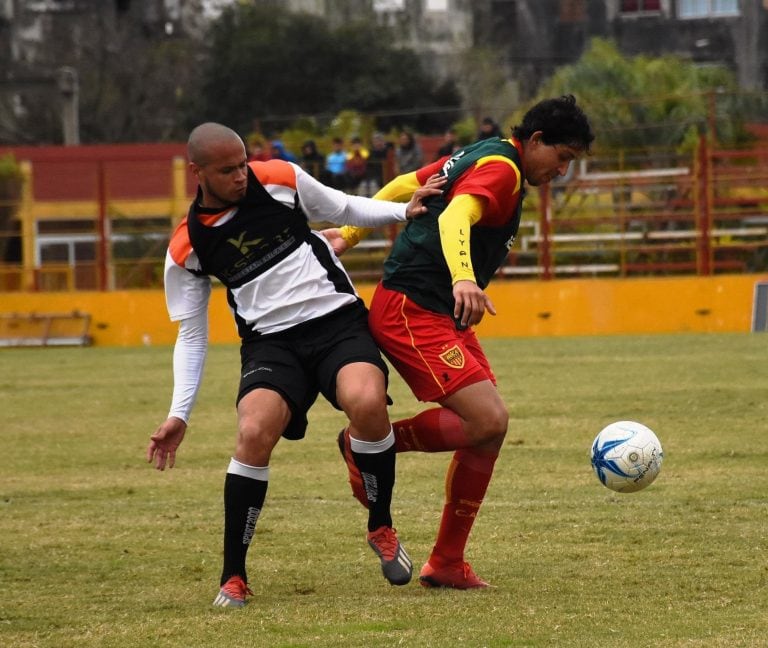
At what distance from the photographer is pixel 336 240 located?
6367 mm

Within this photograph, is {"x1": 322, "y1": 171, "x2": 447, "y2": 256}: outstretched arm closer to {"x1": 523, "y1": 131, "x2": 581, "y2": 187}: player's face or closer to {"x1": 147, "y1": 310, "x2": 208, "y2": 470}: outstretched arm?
{"x1": 523, "y1": 131, "x2": 581, "y2": 187}: player's face

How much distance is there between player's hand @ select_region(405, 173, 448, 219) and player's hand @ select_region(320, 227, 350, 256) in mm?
422

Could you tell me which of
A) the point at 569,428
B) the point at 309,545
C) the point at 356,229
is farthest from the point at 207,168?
the point at 569,428

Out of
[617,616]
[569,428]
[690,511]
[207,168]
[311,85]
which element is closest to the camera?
[617,616]

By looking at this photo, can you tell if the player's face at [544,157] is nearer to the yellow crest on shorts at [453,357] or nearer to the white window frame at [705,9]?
the yellow crest on shorts at [453,357]

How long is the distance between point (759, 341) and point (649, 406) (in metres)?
6.70

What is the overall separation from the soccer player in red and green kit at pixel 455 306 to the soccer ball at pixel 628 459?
2.26ft

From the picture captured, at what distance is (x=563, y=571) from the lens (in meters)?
5.86

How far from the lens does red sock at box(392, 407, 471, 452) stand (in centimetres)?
584

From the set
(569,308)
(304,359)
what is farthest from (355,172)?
(304,359)

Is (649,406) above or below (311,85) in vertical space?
below

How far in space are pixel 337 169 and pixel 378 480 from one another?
705 inches

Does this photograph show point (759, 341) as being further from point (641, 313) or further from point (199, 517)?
point (199, 517)

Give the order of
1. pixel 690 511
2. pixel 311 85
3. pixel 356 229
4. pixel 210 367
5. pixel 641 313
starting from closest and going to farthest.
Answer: pixel 356 229, pixel 690 511, pixel 210 367, pixel 641 313, pixel 311 85
